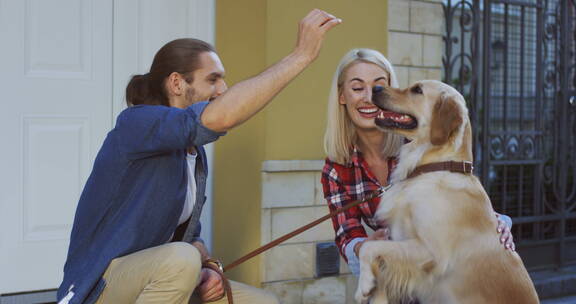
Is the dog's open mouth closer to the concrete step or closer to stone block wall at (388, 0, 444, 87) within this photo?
stone block wall at (388, 0, 444, 87)

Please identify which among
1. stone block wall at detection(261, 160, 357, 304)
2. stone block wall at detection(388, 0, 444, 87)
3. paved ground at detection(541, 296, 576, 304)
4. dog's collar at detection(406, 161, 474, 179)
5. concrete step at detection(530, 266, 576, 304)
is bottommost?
paved ground at detection(541, 296, 576, 304)

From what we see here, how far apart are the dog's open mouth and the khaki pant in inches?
38.4

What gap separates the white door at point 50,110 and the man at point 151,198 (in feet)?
4.57

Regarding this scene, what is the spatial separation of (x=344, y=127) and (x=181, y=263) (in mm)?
1145

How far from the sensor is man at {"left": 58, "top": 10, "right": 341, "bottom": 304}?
213 centimetres

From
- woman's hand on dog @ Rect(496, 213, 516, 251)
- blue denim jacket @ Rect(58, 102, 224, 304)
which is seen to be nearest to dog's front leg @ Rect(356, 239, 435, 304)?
woman's hand on dog @ Rect(496, 213, 516, 251)

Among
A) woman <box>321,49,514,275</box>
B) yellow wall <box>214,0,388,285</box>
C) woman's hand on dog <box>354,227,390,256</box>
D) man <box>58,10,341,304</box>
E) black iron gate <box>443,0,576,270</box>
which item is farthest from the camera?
black iron gate <box>443,0,576,270</box>

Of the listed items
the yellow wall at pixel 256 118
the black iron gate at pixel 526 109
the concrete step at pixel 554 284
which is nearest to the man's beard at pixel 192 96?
the yellow wall at pixel 256 118

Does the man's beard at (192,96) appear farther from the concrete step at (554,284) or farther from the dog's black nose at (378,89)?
the concrete step at (554,284)

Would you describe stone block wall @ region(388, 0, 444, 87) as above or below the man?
above

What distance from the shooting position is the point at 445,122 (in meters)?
2.70

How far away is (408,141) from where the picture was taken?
3074 millimetres

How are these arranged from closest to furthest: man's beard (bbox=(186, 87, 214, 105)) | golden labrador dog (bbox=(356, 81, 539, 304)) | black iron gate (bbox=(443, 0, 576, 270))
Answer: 1. golden labrador dog (bbox=(356, 81, 539, 304))
2. man's beard (bbox=(186, 87, 214, 105))
3. black iron gate (bbox=(443, 0, 576, 270))

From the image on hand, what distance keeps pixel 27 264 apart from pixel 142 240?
1.59 metres
